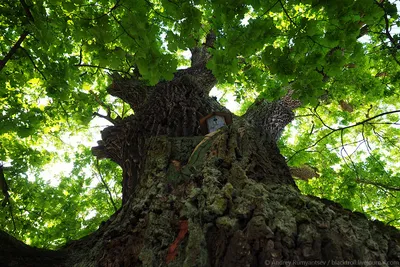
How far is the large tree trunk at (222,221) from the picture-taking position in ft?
4.85

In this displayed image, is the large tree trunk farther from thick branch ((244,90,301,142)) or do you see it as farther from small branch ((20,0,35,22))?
small branch ((20,0,35,22))

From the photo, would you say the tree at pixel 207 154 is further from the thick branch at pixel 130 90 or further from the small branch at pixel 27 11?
the thick branch at pixel 130 90

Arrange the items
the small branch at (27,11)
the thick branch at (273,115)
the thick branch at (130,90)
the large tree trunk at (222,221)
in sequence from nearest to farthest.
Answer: the large tree trunk at (222,221) < the small branch at (27,11) < the thick branch at (273,115) < the thick branch at (130,90)

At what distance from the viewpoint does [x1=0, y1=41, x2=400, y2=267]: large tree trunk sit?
1478mm

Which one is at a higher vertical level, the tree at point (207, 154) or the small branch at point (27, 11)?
the small branch at point (27, 11)

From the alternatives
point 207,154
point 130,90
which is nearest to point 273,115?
point 207,154

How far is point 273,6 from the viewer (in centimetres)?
217

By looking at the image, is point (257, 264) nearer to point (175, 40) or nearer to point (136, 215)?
point (136, 215)

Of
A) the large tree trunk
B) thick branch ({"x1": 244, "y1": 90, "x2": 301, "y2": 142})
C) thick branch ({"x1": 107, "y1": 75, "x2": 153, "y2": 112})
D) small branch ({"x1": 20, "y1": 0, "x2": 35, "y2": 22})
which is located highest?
thick branch ({"x1": 107, "y1": 75, "x2": 153, "y2": 112})

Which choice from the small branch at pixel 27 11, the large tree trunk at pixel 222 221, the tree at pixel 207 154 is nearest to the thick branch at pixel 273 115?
the tree at pixel 207 154

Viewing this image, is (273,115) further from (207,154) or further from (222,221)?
(222,221)

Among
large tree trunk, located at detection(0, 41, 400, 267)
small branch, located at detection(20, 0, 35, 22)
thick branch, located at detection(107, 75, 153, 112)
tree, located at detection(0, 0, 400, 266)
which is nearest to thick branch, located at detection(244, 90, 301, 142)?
tree, located at detection(0, 0, 400, 266)

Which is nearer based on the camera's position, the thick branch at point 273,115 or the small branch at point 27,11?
the small branch at point 27,11

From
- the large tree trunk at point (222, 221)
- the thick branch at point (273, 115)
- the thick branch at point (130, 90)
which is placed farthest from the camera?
the thick branch at point (130, 90)
